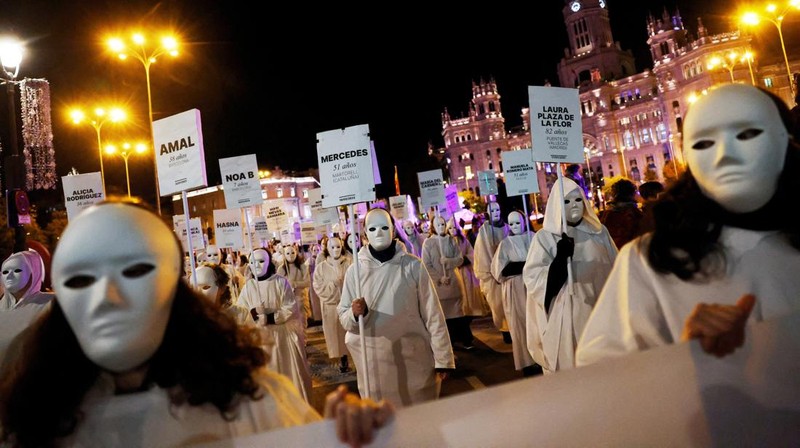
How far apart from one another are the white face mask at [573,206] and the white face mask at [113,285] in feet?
14.0

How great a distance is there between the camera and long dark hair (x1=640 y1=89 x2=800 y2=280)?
1828mm

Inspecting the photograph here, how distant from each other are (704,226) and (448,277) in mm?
→ 8728

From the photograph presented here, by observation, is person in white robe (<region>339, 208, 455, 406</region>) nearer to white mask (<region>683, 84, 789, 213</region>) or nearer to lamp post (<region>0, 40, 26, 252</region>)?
white mask (<region>683, 84, 789, 213</region>)

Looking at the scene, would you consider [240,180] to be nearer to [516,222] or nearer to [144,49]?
[516,222]

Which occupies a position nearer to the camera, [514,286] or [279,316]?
[279,316]

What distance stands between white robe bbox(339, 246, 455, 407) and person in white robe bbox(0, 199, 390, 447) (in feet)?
10.8

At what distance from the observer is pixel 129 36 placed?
13016 millimetres

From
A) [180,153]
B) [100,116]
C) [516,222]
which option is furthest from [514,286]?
[100,116]

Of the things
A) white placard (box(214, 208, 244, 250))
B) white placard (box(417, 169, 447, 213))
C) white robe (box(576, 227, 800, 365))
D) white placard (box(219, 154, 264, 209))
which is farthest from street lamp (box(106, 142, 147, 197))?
white robe (box(576, 227, 800, 365))

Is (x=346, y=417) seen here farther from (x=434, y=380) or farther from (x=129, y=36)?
(x=129, y=36)

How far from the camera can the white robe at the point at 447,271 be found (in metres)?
10.2

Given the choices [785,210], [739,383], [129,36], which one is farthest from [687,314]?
[129,36]

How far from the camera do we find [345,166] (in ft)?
18.6

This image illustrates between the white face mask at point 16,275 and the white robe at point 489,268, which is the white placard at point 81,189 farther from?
the white robe at point 489,268
